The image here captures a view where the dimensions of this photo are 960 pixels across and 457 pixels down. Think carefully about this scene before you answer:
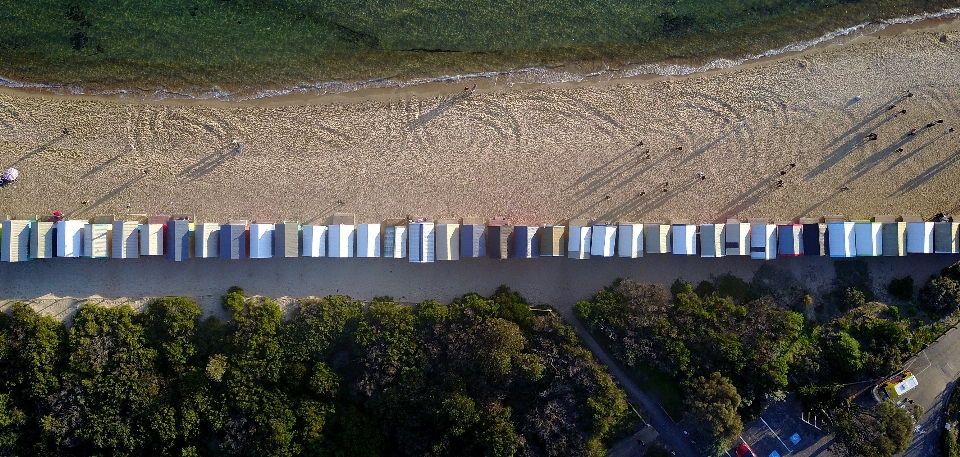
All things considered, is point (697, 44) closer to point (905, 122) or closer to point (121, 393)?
point (905, 122)

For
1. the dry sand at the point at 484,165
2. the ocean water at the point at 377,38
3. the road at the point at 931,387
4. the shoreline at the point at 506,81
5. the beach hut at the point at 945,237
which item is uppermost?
the ocean water at the point at 377,38

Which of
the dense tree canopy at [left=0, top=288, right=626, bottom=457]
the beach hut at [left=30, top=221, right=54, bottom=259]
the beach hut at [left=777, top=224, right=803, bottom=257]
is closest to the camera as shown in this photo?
the dense tree canopy at [left=0, top=288, right=626, bottom=457]

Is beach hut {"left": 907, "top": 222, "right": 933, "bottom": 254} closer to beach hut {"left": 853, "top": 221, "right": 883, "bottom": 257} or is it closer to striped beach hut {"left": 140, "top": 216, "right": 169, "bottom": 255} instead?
beach hut {"left": 853, "top": 221, "right": 883, "bottom": 257}

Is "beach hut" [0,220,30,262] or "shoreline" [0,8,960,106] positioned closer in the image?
"beach hut" [0,220,30,262]

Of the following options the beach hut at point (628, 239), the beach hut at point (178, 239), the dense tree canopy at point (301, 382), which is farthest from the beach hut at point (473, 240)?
the beach hut at point (178, 239)

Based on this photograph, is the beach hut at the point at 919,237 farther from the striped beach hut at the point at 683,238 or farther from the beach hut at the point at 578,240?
the beach hut at the point at 578,240

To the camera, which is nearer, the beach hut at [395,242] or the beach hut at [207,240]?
the beach hut at [207,240]

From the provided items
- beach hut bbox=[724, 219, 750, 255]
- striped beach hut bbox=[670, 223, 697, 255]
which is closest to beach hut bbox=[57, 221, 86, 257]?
striped beach hut bbox=[670, 223, 697, 255]
